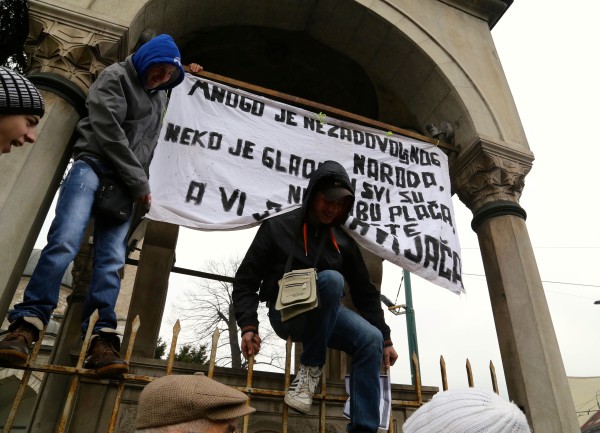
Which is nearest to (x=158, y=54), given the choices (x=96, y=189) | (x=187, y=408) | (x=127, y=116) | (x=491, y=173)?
(x=127, y=116)

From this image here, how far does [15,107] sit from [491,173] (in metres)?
4.52

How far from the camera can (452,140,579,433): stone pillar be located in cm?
374

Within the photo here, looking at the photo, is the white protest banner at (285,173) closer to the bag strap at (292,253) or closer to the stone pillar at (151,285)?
the bag strap at (292,253)

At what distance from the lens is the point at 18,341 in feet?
7.14

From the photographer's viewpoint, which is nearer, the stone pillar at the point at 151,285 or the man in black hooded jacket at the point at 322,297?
the man in black hooded jacket at the point at 322,297

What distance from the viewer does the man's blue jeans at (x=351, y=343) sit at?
8.85 feet

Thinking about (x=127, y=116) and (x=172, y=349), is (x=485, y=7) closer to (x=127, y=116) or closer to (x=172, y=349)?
(x=127, y=116)

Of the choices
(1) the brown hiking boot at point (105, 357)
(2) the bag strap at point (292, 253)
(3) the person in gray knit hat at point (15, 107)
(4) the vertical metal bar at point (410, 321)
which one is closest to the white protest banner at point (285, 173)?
(2) the bag strap at point (292, 253)

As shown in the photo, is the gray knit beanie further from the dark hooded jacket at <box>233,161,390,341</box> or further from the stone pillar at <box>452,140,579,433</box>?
the stone pillar at <box>452,140,579,433</box>

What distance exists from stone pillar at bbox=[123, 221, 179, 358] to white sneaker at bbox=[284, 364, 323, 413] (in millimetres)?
2599

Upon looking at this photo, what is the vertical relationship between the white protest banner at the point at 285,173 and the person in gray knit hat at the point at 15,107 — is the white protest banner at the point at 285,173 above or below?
above

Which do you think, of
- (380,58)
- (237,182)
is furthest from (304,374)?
(380,58)

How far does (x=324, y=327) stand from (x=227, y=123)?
2387 millimetres

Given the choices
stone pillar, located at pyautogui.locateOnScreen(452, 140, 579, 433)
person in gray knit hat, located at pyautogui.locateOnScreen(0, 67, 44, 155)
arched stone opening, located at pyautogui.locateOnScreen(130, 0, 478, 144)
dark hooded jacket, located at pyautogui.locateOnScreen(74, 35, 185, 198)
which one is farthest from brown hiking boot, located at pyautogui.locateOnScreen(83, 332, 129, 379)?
stone pillar, located at pyautogui.locateOnScreen(452, 140, 579, 433)
